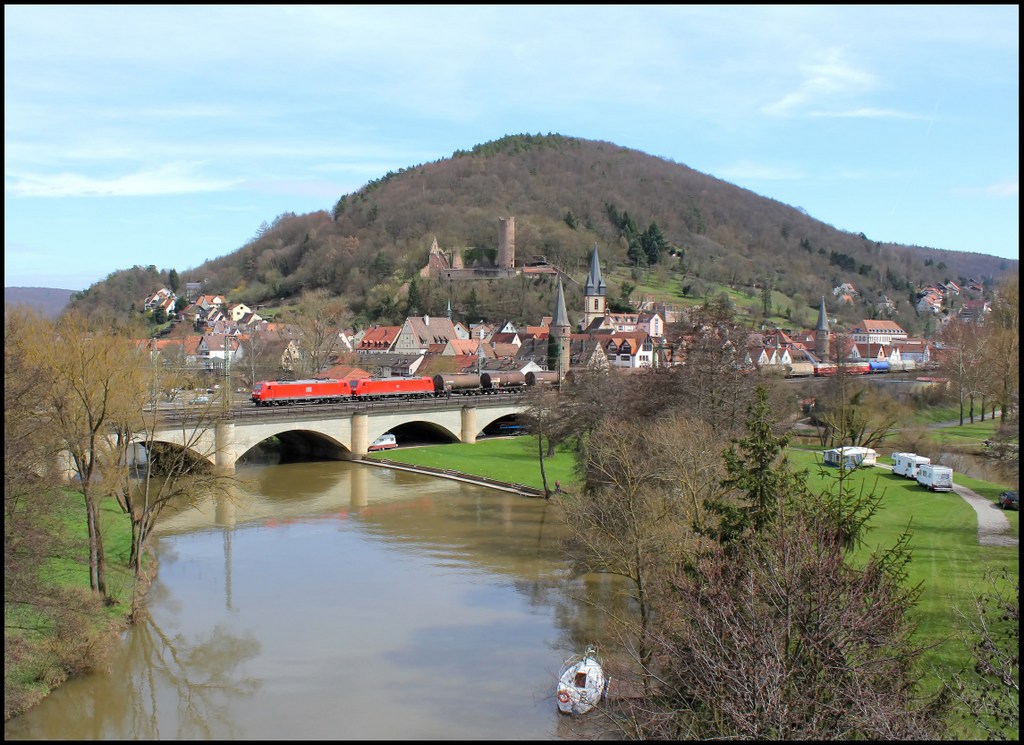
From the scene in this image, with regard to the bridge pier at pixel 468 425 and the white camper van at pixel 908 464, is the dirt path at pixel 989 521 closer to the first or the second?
the white camper van at pixel 908 464

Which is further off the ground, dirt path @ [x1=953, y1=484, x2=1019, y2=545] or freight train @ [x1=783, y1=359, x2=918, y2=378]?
freight train @ [x1=783, y1=359, x2=918, y2=378]

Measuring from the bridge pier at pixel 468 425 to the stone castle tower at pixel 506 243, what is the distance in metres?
76.8

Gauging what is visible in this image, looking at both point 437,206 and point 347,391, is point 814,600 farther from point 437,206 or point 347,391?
point 437,206

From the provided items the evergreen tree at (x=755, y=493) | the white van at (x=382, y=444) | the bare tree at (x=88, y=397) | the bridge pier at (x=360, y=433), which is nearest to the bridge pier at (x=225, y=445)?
the bridge pier at (x=360, y=433)

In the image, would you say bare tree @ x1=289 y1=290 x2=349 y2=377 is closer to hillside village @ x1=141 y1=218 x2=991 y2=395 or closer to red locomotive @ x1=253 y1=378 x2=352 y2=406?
hillside village @ x1=141 y1=218 x2=991 y2=395

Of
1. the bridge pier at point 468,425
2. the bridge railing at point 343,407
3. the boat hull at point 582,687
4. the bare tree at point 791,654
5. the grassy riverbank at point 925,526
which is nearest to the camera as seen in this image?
the bare tree at point 791,654

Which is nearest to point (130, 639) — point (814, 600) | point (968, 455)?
point (814, 600)

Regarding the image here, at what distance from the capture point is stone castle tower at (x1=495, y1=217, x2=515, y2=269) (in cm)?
12788

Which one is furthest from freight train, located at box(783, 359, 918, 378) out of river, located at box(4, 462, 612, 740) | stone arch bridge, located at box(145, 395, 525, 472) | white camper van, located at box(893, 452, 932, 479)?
river, located at box(4, 462, 612, 740)

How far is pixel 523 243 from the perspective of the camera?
134 meters

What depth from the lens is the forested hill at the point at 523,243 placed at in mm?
124312

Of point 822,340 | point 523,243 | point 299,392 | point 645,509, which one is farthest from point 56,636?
point 523,243

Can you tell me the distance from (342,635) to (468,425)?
3237 cm

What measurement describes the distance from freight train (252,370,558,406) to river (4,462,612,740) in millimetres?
17054
